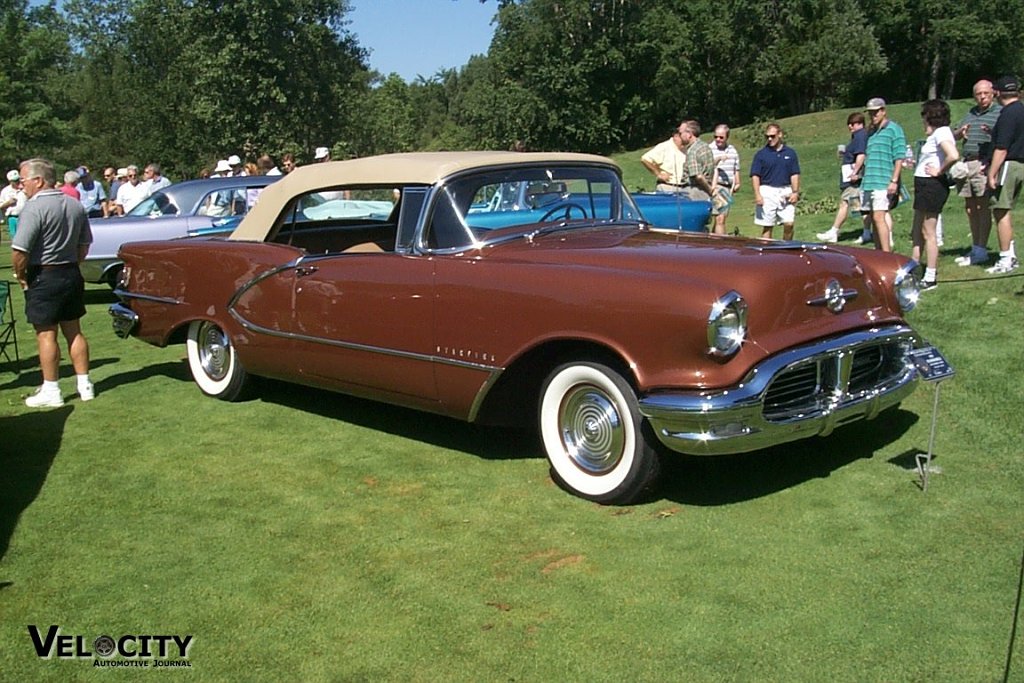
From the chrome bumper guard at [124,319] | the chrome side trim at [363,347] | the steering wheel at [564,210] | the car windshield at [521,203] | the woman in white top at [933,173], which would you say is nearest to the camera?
the chrome side trim at [363,347]

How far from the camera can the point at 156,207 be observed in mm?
12062

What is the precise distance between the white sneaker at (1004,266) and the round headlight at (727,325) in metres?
5.31

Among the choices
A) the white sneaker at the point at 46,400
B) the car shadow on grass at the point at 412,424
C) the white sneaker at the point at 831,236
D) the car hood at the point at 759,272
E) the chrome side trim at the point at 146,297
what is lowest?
the car shadow on grass at the point at 412,424

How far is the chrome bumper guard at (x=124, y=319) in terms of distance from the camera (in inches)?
282

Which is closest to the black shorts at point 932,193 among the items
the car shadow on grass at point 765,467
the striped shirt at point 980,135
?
the striped shirt at point 980,135

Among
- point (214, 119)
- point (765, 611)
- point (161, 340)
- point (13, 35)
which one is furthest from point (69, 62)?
point (765, 611)

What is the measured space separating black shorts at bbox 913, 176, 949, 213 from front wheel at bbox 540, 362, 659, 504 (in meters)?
5.29

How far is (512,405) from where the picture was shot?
5109mm

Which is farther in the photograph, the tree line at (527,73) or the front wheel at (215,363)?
the tree line at (527,73)

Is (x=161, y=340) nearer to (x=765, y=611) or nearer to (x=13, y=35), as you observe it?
(x=765, y=611)

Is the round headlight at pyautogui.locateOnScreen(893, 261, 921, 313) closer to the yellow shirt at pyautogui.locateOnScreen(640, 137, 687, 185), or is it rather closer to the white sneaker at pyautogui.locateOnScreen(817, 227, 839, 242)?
the yellow shirt at pyautogui.locateOnScreen(640, 137, 687, 185)

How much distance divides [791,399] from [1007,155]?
17.2 ft

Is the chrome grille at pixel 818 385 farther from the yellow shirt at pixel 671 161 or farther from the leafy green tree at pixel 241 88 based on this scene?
the leafy green tree at pixel 241 88

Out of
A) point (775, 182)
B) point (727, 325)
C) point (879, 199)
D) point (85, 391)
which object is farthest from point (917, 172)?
point (85, 391)
